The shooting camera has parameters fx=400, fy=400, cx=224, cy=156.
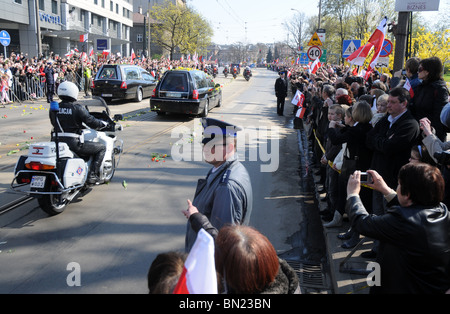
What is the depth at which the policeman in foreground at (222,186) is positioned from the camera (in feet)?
9.17

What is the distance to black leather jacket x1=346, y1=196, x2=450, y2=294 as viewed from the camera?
95.6 inches

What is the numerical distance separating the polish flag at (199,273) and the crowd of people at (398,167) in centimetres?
149

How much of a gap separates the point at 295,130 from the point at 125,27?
6572cm

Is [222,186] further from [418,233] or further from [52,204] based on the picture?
[52,204]

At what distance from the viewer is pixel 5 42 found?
19.5 m

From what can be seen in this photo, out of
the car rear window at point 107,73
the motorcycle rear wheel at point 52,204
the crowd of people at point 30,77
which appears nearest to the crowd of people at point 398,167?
the motorcycle rear wheel at point 52,204

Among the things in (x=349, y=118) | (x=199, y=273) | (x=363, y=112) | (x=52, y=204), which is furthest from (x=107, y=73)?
(x=199, y=273)

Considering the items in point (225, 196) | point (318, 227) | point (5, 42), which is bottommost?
point (318, 227)

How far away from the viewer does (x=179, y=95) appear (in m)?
15.4

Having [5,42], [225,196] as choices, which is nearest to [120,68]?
[5,42]

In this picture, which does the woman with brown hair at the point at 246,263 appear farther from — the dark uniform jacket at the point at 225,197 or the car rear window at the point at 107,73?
the car rear window at the point at 107,73

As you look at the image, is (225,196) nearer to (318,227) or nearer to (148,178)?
(318,227)

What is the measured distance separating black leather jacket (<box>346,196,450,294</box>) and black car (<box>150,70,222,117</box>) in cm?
1302

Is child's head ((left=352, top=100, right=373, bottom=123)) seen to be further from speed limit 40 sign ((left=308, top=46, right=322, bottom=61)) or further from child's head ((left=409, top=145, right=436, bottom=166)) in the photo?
speed limit 40 sign ((left=308, top=46, right=322, bottom=61))
